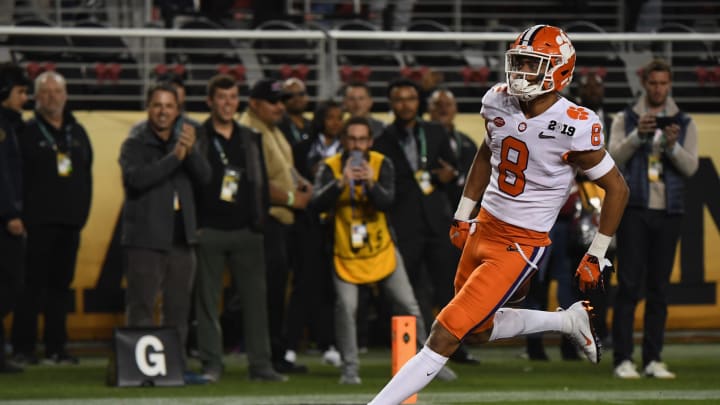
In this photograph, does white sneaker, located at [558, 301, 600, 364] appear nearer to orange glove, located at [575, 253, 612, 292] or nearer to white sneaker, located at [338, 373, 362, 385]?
orange glove, located at [575, 253, 612, 292]

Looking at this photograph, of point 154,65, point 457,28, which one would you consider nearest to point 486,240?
point 154,65

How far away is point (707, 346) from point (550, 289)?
1.54m

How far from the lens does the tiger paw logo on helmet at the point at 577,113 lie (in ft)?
23.2

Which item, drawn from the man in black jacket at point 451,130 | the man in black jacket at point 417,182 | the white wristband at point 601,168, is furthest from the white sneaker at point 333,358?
the white wristband at point 601,168

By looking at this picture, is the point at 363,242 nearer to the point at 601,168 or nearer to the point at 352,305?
the point at 352,305

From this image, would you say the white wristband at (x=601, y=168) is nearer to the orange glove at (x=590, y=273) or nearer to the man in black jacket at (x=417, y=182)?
the orange glove at (x=590, y=273)

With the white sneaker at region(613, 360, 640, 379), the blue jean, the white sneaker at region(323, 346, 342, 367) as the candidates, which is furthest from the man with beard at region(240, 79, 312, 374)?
the white sneaker at region(613, 360, 640, 379)

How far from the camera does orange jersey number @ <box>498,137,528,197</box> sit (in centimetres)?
716

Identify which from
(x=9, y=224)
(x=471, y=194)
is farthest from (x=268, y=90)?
(x=471, y=194)

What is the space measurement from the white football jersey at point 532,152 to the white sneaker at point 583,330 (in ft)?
1.84

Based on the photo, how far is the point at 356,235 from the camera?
10086 millimetres

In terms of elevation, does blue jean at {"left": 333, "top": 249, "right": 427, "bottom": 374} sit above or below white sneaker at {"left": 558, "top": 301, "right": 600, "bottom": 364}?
below

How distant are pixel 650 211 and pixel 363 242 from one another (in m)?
2.16

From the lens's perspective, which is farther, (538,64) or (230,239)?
(230,239)
